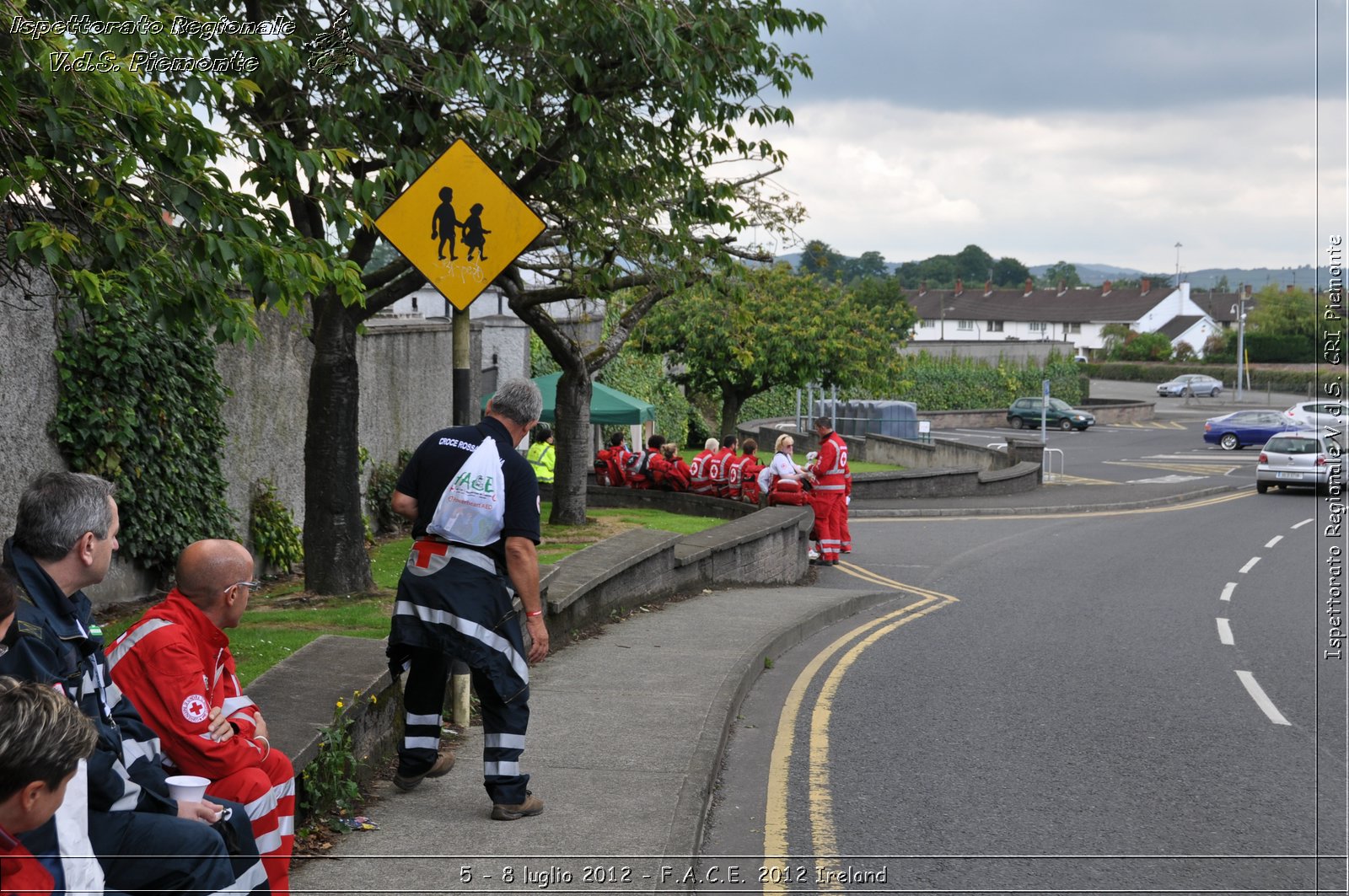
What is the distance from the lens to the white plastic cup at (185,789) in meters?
4.09

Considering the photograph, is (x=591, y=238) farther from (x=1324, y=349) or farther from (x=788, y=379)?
(x=788, y=379)

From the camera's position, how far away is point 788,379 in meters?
38.7

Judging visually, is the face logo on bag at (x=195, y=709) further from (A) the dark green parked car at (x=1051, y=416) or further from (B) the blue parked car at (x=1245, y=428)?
(A) the dark green parked car at (x=1051, y=416)

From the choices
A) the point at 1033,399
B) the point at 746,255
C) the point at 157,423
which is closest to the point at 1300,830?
the point at 157,423

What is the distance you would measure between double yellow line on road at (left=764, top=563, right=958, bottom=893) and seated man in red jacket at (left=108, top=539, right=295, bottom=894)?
7.37 feet

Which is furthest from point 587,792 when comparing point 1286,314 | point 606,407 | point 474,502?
point 1286,314

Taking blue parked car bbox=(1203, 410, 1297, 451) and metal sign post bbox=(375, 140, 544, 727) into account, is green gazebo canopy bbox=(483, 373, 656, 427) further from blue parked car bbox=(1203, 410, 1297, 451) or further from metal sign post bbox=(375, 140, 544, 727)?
blue parked car bbox=(1203, 410, 1297, 451)

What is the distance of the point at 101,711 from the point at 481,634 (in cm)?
212

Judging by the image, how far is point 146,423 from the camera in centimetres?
1025

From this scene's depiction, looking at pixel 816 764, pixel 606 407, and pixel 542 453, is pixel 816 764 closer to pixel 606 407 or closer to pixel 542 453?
pixel 542 453

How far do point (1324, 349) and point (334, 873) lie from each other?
893 cm

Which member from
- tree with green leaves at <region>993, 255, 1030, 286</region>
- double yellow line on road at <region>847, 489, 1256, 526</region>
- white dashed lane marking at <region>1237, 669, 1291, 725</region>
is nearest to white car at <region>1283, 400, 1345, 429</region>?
double yellow line on road at <region>847, 489, 1256, 526</region>

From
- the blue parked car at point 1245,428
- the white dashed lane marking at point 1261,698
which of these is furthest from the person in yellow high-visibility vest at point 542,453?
the blue parked car at point 1245,428

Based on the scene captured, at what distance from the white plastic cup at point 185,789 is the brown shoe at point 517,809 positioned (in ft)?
6.60
